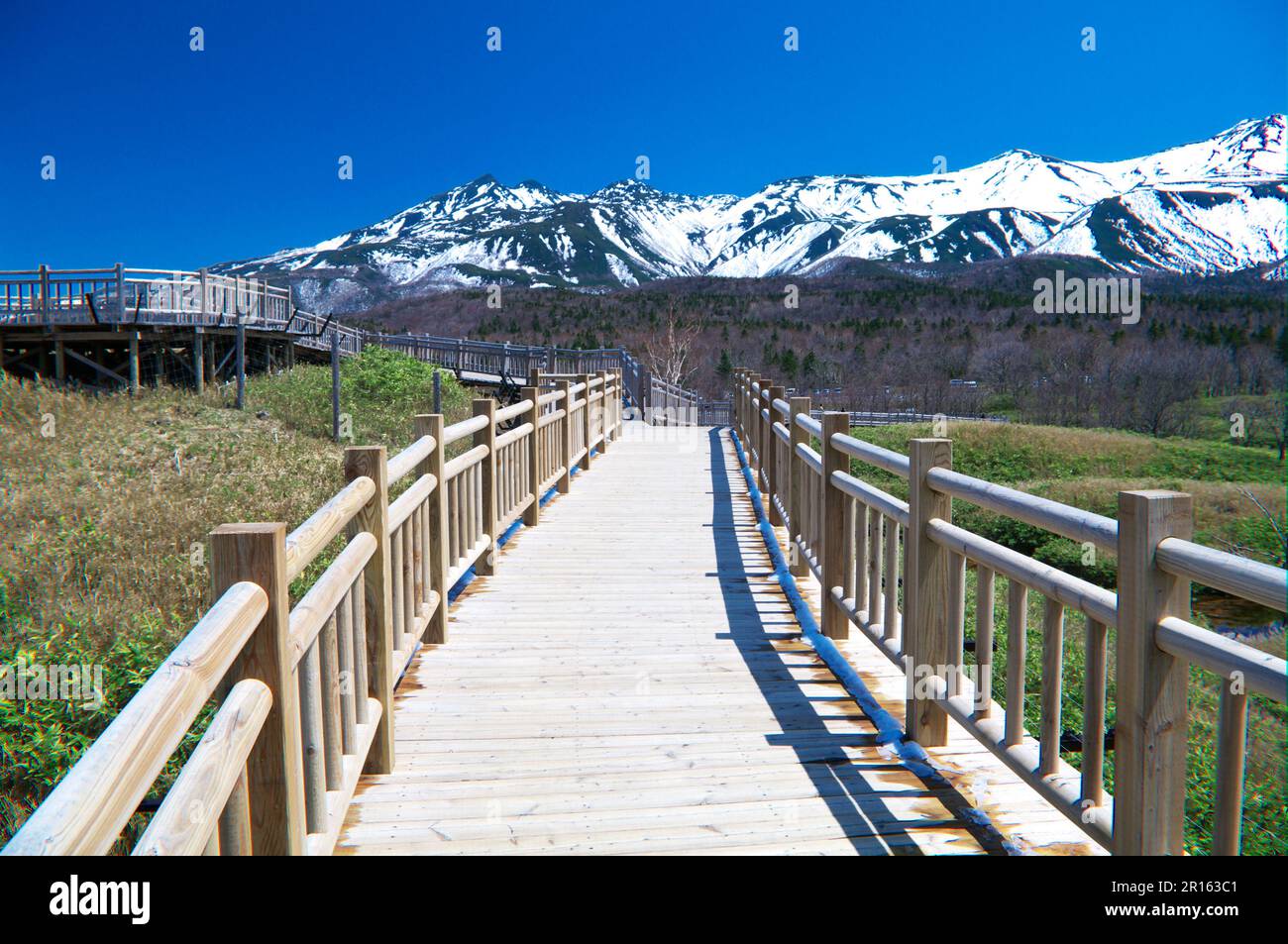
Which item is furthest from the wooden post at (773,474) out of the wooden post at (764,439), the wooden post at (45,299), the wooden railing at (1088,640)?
the wooden post at (45,299)

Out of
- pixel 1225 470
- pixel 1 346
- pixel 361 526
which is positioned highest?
pixel 1 346

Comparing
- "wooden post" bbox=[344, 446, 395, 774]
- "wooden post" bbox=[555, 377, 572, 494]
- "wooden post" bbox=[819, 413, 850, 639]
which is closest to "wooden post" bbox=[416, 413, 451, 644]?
"wooden post" bbox=[344, 446, 395, 774]

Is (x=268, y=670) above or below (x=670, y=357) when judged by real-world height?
below

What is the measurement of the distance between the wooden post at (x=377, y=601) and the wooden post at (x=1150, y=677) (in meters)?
2.53

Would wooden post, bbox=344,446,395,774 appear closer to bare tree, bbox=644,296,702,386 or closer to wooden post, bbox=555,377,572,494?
wooden post, bbox=555,377,572,494

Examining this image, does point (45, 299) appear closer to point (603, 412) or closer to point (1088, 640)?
point (603, 412)

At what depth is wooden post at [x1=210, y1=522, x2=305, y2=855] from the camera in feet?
7.22

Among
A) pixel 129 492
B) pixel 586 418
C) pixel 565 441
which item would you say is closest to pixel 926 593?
pixel 565 441

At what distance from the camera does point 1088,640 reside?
8.93 feet

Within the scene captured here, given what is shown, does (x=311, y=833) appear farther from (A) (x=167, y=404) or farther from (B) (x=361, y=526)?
(A) (x=167, y=404)

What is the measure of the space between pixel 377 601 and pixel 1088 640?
8.23ft
